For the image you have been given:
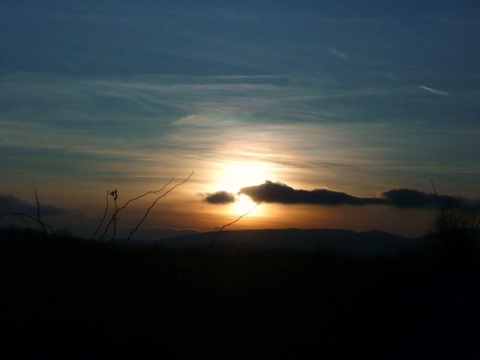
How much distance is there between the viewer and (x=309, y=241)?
20109 millimetres

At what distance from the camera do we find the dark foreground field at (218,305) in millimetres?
10977

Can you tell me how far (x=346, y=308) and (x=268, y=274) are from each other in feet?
5.90

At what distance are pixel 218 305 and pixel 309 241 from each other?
8.10 meters

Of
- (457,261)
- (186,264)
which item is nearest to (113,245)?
(186,264)

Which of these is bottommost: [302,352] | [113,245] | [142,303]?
[302,352]

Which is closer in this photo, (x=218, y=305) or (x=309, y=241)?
(x=218, y=305)

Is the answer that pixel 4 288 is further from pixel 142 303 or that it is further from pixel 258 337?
pixel 258 337

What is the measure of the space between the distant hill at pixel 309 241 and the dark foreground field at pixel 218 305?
127 cm

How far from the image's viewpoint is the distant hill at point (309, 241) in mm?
16703

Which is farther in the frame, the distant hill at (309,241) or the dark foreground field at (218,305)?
the distant hill at (309,241)

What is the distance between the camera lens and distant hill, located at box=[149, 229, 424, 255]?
1670cm

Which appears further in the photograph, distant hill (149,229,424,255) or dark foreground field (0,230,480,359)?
distant hill (149,229,424,255)

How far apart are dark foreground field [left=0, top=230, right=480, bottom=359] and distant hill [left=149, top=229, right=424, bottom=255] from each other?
1.27m

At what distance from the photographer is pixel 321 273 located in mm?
14352
